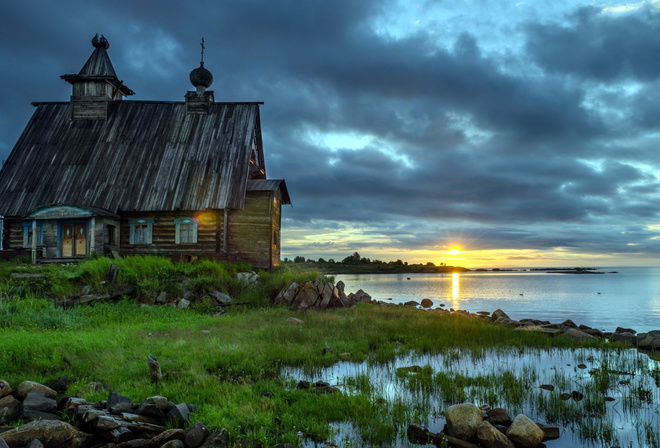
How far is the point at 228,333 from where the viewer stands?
44.2 feet

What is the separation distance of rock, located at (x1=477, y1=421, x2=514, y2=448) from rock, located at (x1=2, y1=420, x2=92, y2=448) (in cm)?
549

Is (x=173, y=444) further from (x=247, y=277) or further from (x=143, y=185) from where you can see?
(x=143, y=185)

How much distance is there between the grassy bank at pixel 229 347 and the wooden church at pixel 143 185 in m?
5.57

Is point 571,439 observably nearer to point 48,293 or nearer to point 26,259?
point 48,293

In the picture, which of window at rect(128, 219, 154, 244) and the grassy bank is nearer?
the grassy bank

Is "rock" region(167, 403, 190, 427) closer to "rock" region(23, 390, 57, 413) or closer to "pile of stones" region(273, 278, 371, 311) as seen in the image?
"rock" region(23, 390, 57, 413)

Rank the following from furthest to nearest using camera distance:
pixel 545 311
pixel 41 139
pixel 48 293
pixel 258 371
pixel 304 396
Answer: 1. pixel 545 311
2. pixel 41 139
3. pixel 48 293
4. pixel 258 371
5. pixel 304 396

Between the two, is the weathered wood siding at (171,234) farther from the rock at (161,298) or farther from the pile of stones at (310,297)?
the pile of stones at (310,297)

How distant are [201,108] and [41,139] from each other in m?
10.5

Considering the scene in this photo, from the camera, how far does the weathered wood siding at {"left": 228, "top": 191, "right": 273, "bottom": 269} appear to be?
26516 millimetres

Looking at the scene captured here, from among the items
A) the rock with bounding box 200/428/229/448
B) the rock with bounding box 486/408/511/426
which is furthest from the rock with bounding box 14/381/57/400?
the rock with bounding box 486/408/511/426

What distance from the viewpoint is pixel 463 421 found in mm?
6793

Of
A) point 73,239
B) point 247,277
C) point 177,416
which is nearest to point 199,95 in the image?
point 73,239

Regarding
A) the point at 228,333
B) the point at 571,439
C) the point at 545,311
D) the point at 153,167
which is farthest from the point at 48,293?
the point at 545,311
